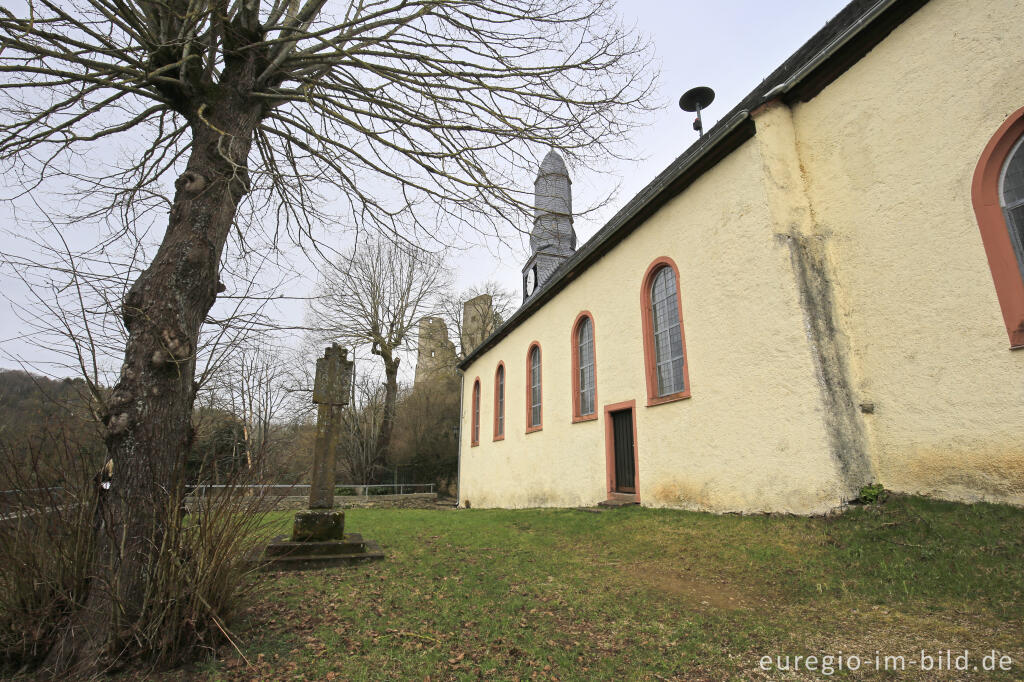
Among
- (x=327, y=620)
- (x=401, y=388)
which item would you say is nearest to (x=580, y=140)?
(x=327, y=620)

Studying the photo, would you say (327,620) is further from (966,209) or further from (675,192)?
(675,192)

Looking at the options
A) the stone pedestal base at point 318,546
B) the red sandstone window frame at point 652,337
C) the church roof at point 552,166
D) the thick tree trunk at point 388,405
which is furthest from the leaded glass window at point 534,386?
the thick tree trunk at point 388,405

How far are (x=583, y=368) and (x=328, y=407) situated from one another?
646cm

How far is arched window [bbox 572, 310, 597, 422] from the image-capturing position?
37.4 feet

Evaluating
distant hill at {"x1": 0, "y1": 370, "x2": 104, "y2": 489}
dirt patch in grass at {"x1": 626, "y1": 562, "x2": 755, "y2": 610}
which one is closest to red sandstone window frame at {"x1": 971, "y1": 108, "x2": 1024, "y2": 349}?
dirt patch in grass at {"x1": 626, "y1": 562, "x2": 755, "y2": 610}

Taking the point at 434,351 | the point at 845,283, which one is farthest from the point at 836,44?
the point at 434,351

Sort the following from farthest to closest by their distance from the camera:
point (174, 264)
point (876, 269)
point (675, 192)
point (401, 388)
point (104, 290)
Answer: point (401, 388)
point (675, 192)
point (876, 269)
point (174, 264)
point (104, 290)

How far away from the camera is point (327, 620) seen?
3.88 m

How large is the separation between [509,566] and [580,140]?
15.7 ft

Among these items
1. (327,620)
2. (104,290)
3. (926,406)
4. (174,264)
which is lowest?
(327,620)

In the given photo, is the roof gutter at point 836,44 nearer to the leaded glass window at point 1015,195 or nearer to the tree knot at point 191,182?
the leaded glass window at point 1015,195

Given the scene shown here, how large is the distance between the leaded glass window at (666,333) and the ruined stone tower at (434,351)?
20095mm

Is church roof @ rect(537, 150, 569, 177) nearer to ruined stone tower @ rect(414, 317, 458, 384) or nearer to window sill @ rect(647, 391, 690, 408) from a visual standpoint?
window sill @ rect(647, 391, 690, 408)

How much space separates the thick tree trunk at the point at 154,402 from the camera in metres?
3.03
